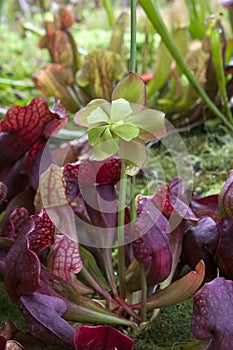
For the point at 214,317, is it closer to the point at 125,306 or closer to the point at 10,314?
the point at 125,306

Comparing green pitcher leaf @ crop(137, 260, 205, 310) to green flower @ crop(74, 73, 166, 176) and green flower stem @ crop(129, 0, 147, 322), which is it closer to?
green flower stem @ crop(129, 0, 147, 322)

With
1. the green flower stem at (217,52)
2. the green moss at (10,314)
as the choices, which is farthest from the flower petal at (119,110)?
the green flower stem at (217,52)

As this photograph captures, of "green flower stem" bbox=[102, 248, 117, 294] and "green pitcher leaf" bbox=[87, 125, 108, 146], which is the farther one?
"green flower stem" bbox=[102, 248, 117, 294]

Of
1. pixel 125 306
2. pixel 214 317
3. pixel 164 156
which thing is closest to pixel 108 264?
pixel 125 306

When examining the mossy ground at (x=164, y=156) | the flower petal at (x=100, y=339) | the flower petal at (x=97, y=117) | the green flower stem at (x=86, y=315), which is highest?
the flower petal at (x=97, y=117)

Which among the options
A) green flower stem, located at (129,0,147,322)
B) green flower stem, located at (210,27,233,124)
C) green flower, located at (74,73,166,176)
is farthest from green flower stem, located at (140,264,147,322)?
green flower stem, located at (210,27,233,124)

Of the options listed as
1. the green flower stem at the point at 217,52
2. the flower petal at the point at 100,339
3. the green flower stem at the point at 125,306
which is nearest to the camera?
the flower petal at the point at 100,339

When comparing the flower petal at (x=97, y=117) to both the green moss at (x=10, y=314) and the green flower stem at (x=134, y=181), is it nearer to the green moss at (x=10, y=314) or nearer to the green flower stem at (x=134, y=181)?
the green flower stem at (x=134, y=181)

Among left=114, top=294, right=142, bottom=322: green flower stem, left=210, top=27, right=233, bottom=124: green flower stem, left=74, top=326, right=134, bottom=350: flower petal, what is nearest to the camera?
left=74, top=326, right=134, bottom=350: flower petal
